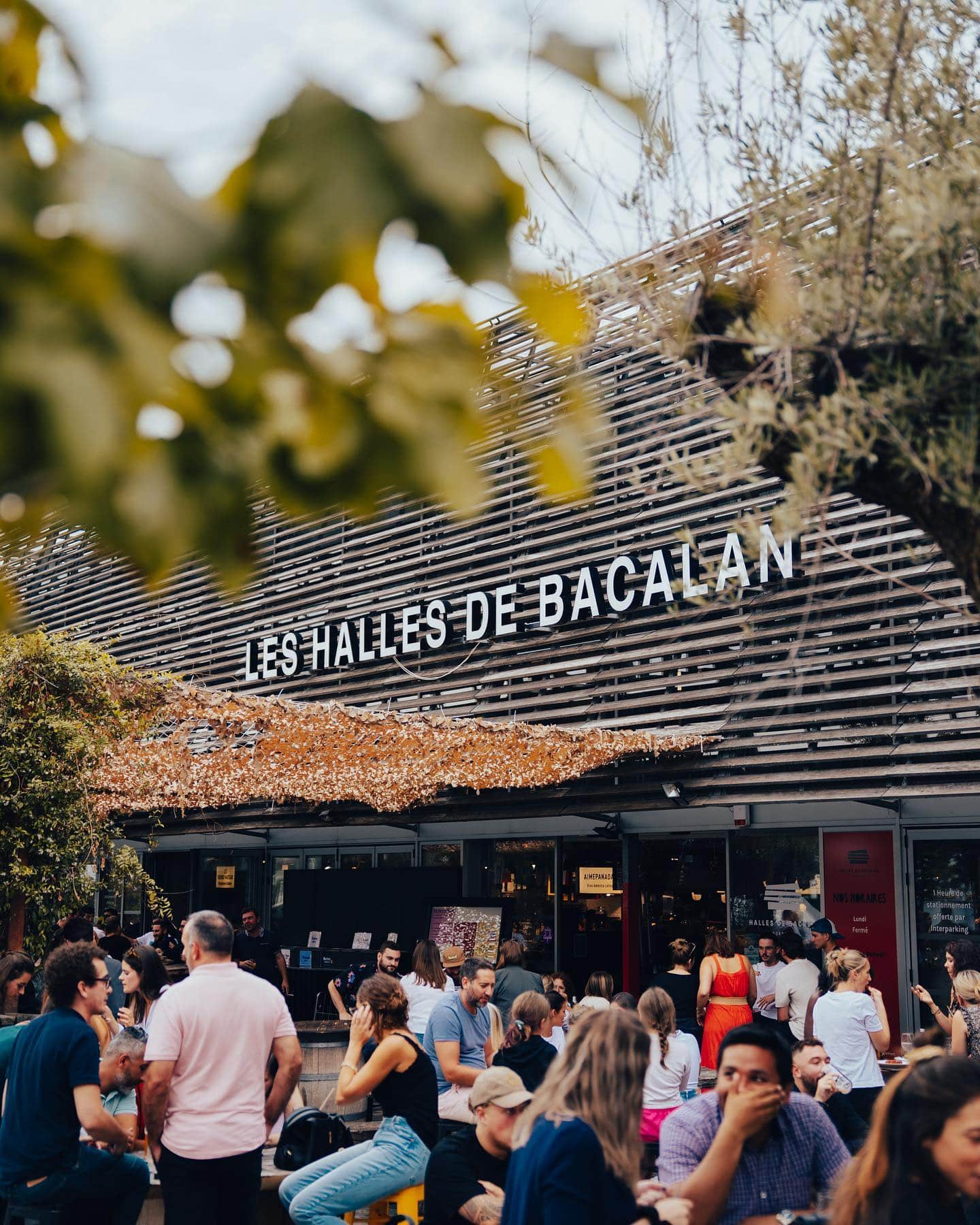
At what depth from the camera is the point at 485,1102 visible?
4324 mm

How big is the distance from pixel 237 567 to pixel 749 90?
348cm

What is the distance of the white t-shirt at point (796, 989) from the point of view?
8781 millimetres

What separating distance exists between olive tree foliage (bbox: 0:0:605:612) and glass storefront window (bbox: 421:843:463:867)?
13.4m

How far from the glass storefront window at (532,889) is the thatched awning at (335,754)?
1.43 metres

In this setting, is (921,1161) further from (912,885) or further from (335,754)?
(335,754)

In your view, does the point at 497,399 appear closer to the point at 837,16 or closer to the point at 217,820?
the point at 837,16

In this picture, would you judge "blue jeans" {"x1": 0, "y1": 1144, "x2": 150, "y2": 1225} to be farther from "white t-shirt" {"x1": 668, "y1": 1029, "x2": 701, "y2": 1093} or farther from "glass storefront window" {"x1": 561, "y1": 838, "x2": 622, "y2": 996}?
"glass storefront window" {"x1": 561, "y1": 838, "x2": 622, "y2": 996}

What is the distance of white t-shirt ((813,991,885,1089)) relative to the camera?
6.61 m

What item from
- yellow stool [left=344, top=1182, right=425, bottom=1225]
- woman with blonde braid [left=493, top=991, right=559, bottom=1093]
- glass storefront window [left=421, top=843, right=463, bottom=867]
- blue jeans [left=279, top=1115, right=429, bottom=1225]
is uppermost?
glass storefront window [left=421, top=843, right=463, bottom=867]

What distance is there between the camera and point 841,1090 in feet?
19.1

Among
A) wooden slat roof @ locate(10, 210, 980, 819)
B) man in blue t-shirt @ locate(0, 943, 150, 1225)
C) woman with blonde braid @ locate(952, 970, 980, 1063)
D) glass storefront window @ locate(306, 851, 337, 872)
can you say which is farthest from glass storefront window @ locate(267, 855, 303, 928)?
man in blue t-shirt @ locate(0, 943, 150, 1225)

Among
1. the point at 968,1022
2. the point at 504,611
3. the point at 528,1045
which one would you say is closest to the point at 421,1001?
the point at 528,1045

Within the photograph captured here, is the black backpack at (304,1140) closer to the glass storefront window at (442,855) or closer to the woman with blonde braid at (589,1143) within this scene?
the woman with blonde braid at (589,1143)

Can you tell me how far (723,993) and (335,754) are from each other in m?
4.43
